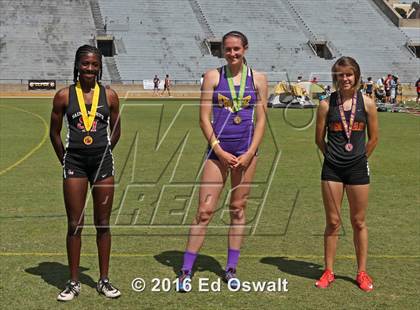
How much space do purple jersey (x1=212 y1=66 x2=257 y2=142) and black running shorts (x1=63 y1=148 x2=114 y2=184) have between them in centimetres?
94

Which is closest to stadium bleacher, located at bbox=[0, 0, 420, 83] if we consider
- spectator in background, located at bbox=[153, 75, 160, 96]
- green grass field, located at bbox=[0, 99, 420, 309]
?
spectator in background, located at bbox=[153, 75, 160, 96]

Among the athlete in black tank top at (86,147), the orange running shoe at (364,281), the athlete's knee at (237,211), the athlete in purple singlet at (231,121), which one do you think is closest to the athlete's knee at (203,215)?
the athlete in purple singlet at (231,121)

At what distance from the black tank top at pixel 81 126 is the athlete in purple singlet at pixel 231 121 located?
2.69ft

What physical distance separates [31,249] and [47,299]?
1.56 meters

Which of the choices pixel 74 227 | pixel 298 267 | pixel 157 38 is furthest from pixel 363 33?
pixel 74 227

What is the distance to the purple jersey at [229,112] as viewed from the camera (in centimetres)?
545

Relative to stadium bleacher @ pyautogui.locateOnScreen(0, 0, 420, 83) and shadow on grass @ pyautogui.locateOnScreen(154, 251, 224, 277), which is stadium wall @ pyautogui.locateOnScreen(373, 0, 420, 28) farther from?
shadow on grass @ pyautogui.locateOnScreen(154, 251, 224, 277)

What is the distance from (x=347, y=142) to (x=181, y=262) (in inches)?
80.3

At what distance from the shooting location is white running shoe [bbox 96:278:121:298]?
17.6 feet

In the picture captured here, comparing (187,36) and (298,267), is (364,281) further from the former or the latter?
(187,36)

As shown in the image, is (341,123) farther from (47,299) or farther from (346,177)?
(47,299)

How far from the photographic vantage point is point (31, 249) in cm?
679

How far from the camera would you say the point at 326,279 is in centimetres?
572

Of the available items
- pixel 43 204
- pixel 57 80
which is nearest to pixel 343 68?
pixel 43 204
